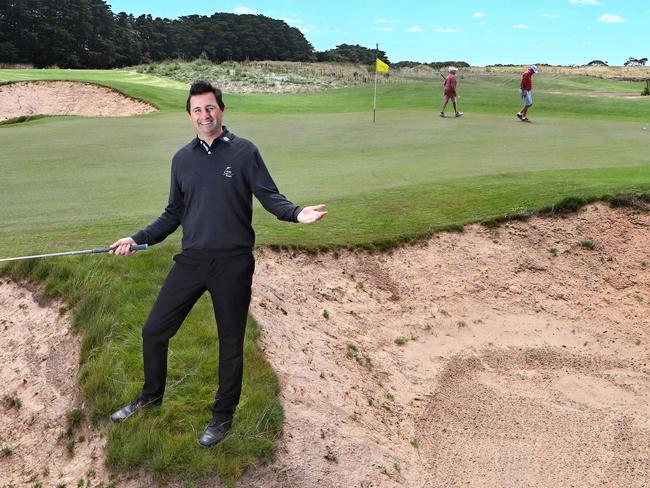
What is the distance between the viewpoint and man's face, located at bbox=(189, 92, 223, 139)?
159 inches

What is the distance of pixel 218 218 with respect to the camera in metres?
4.09

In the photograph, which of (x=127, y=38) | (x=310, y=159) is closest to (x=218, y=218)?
(x=310, y=159)

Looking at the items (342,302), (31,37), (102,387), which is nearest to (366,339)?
(342,302)

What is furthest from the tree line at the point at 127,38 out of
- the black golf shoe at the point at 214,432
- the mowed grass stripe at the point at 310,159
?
the black golf shoe at the point at 214,432

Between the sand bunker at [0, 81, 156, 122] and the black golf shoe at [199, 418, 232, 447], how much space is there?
27900 millimetres

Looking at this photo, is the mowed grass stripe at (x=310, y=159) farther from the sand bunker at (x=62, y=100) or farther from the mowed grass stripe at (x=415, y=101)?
the sand bunker at (x=62, y=100)

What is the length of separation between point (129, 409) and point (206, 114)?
2524 mm

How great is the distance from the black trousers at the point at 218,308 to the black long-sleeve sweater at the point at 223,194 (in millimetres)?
112

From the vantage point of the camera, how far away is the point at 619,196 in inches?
422

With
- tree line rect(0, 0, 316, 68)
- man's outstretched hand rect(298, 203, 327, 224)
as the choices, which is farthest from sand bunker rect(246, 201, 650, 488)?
tree line rect(0, 0, 316, 68)

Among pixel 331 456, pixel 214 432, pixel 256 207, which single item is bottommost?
pixel 331 456

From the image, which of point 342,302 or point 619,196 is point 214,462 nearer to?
point 342,302

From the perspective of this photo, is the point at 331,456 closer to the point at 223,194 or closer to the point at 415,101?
the point at 223,194

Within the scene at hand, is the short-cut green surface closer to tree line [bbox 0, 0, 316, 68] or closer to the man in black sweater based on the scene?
the man in black sweater
